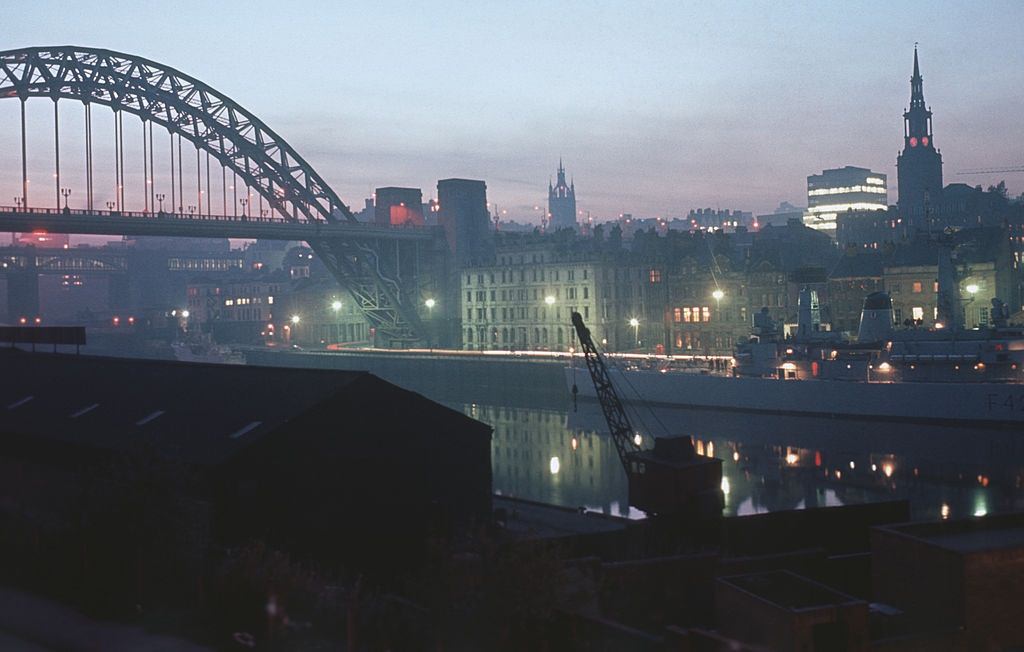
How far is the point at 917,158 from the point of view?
527 ft

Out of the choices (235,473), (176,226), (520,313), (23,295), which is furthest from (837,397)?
(23,295)

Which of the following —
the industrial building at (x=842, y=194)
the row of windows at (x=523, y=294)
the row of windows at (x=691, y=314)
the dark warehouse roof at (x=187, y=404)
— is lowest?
the dark warehouse roof at (x=187, y=404)

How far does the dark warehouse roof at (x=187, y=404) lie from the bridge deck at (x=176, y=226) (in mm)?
41631

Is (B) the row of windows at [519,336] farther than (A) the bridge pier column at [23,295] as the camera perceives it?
No

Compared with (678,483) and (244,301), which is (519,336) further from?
(678,483)

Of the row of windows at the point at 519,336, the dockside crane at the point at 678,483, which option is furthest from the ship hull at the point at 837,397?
the dockside crane at the point at 678,483

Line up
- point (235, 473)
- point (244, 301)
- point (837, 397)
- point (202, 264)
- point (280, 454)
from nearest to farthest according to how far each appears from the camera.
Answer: point (235, 473), point (280, 454), point (837, 397), point (244, 301), point (202, 264)

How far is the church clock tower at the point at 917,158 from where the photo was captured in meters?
156

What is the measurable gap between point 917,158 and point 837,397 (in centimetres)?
12002

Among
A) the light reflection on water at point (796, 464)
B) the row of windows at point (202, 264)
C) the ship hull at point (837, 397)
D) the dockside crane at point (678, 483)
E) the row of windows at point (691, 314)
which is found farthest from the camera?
the row of windows at point (202, 264)

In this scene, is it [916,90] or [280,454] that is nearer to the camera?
[280,454]

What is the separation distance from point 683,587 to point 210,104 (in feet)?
208

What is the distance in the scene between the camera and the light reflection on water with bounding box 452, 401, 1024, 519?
1433 inches

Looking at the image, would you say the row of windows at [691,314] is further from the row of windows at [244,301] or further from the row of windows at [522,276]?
the row of windows at [244,301]
